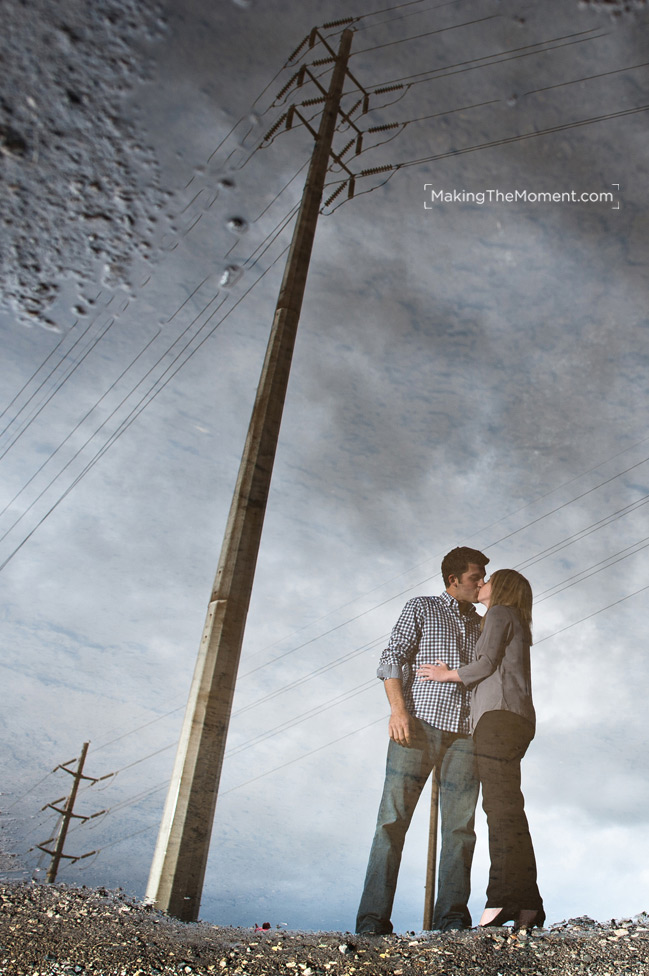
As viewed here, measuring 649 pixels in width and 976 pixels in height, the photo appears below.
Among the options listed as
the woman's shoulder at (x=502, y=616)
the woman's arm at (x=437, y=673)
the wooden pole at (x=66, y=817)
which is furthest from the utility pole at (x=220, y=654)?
the wooden pole at (x=66, y=817)

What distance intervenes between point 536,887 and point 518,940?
0.40 m

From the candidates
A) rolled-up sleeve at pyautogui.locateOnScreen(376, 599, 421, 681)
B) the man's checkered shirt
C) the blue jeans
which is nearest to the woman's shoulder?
the man's checkered shirt

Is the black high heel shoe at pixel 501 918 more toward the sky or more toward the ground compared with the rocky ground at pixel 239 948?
more toward the sky

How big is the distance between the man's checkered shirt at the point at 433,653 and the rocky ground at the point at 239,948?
1.24 metres

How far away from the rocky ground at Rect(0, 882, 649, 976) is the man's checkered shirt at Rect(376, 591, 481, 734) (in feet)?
4.07

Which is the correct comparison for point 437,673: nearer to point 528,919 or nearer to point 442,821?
point 442,821

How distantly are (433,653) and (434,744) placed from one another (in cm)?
66

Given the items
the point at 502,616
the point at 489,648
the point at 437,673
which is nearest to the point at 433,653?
the point at 437,673

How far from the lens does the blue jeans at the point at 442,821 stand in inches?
136

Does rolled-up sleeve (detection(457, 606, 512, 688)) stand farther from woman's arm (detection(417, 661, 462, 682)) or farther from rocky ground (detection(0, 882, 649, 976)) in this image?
rocky ground (detection(0, 882, 649, 976))

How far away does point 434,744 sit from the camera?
396cm

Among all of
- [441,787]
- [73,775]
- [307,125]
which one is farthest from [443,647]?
[73,775]

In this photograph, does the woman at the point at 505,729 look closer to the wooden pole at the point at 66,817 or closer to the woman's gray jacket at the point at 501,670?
the woman's gray jacket at the point at 501,670

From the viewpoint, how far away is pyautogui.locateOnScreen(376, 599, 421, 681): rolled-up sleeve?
4.29 m
